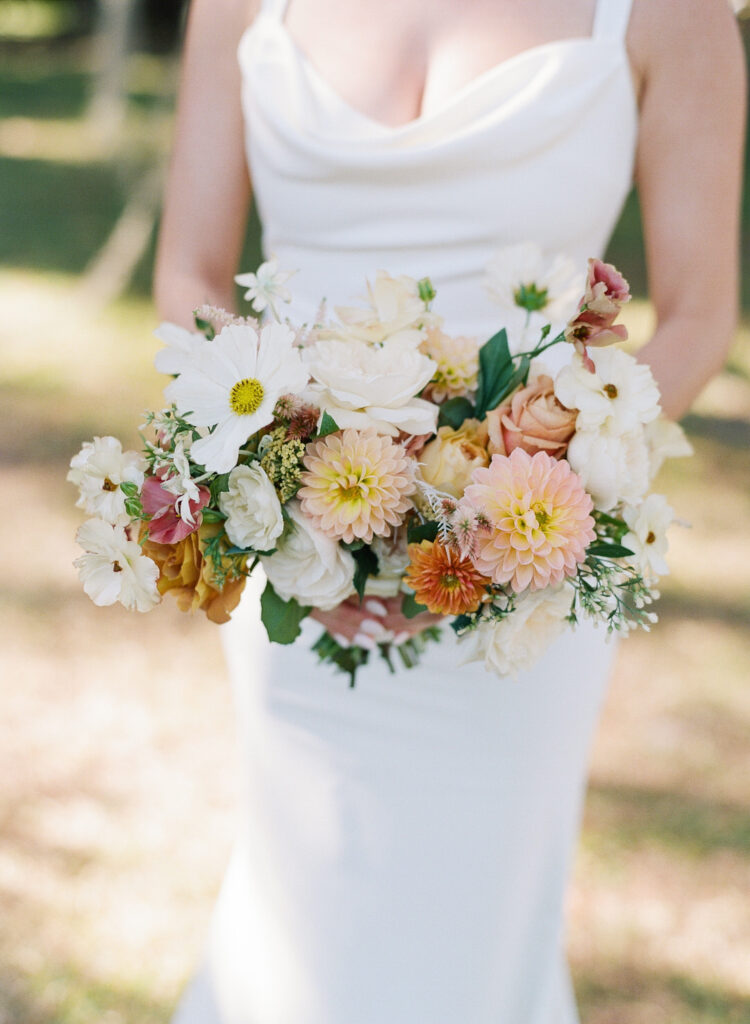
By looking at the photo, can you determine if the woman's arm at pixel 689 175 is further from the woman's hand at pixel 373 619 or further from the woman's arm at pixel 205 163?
the woman's arm at pixel 205 163

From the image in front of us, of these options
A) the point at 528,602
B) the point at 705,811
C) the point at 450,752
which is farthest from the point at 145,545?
the point at 705,811

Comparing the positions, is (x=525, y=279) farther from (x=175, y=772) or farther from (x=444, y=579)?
(x=175, y=772)

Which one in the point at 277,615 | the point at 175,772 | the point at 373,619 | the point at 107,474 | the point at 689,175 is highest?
the point at 689,175

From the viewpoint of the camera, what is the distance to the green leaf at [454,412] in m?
1.46

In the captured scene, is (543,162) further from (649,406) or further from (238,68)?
(649,406)

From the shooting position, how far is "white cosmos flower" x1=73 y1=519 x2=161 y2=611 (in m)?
1.26

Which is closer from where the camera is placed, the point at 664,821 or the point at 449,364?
the point at 449,364

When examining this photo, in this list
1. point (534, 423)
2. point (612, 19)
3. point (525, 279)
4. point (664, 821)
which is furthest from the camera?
point (664, 821)

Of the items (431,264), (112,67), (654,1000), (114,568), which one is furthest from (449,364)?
(112,67)

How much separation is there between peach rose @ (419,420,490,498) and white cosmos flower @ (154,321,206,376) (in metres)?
0.30

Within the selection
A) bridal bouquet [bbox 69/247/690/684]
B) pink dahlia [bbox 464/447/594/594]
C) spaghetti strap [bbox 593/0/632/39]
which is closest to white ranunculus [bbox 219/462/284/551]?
bridal bouquet [bbox 69/247/690/684]

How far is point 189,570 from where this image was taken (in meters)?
1.28

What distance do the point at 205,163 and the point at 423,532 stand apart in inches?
42.0

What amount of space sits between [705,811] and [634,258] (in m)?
6.97
